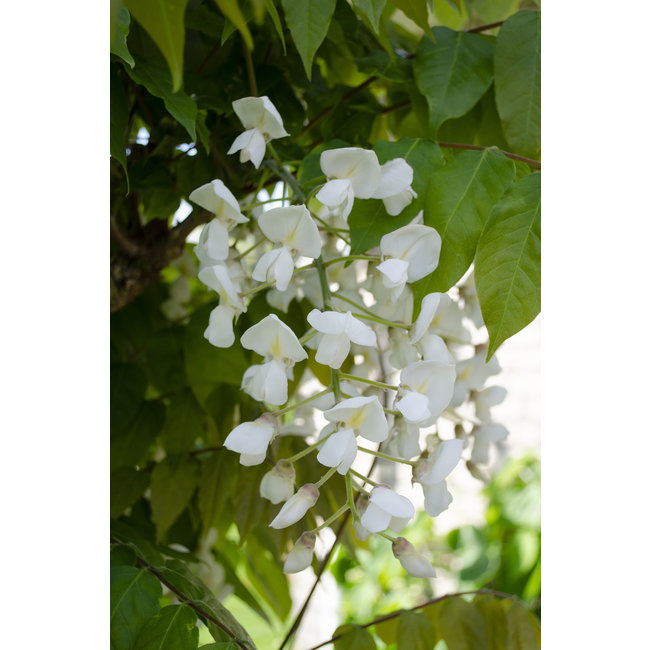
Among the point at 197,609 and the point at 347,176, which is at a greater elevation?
the point at 347,176

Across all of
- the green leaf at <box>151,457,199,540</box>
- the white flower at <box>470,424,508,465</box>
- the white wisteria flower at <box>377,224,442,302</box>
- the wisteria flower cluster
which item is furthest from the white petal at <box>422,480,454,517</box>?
the green leaf at <box>151,457,199,540</box>

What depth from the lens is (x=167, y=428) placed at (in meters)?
0.67

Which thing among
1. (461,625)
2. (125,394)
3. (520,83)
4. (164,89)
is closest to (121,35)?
(164,89)

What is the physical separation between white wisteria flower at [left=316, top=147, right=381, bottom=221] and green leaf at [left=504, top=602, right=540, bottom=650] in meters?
0.39

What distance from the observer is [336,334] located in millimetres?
372

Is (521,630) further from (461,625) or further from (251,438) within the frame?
(251,438)

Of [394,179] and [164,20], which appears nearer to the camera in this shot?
[164,20]

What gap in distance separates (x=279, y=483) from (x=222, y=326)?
10 cm

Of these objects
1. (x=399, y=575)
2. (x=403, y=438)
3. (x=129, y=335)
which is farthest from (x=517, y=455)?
(x=403, y=438)

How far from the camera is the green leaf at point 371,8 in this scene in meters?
0.40

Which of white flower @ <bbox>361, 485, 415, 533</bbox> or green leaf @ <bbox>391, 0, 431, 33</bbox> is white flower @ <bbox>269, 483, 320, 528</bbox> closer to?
white flower @ <bbox>361, 485, 415, 533</bbox>

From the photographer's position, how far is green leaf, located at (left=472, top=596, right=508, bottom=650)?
0.62m

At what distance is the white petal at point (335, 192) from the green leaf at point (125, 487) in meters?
0.38

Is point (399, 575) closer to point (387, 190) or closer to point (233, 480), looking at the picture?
point (233, 480)
